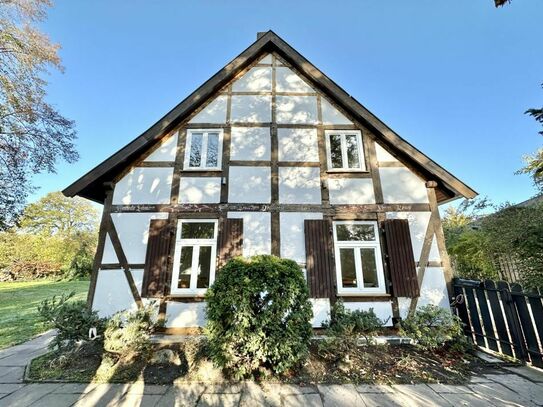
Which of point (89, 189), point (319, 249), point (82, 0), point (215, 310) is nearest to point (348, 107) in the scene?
point (319, 249)

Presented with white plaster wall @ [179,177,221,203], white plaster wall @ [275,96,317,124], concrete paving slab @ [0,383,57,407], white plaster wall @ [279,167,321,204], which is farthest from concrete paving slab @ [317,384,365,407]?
white plaster wall @ [275,96,317,124]

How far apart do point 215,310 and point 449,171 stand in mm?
6169

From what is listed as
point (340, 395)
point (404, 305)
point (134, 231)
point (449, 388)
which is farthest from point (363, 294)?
point (134, 231)

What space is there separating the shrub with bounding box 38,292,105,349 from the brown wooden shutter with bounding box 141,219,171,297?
42.8 inches

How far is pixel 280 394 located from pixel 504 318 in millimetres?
4205

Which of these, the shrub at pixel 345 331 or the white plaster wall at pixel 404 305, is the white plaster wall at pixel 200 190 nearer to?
the shrub at pixel 345 331

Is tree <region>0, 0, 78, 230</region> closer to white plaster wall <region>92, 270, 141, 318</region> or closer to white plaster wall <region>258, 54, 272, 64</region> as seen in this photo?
white plaster wall <region>92, 270, 141, 318</region>

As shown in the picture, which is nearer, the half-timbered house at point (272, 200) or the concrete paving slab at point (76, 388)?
the concrete paving slab at point (76, 388)

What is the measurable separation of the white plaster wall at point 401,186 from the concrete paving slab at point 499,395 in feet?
12.5

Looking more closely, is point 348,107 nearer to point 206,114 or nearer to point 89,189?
point 206,114

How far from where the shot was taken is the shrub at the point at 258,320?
3.73m

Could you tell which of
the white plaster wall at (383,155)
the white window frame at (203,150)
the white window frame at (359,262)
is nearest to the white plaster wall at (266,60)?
the white window frame at (203,150)

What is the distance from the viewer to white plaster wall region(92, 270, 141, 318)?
5570 mm

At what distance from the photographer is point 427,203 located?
625 cm
